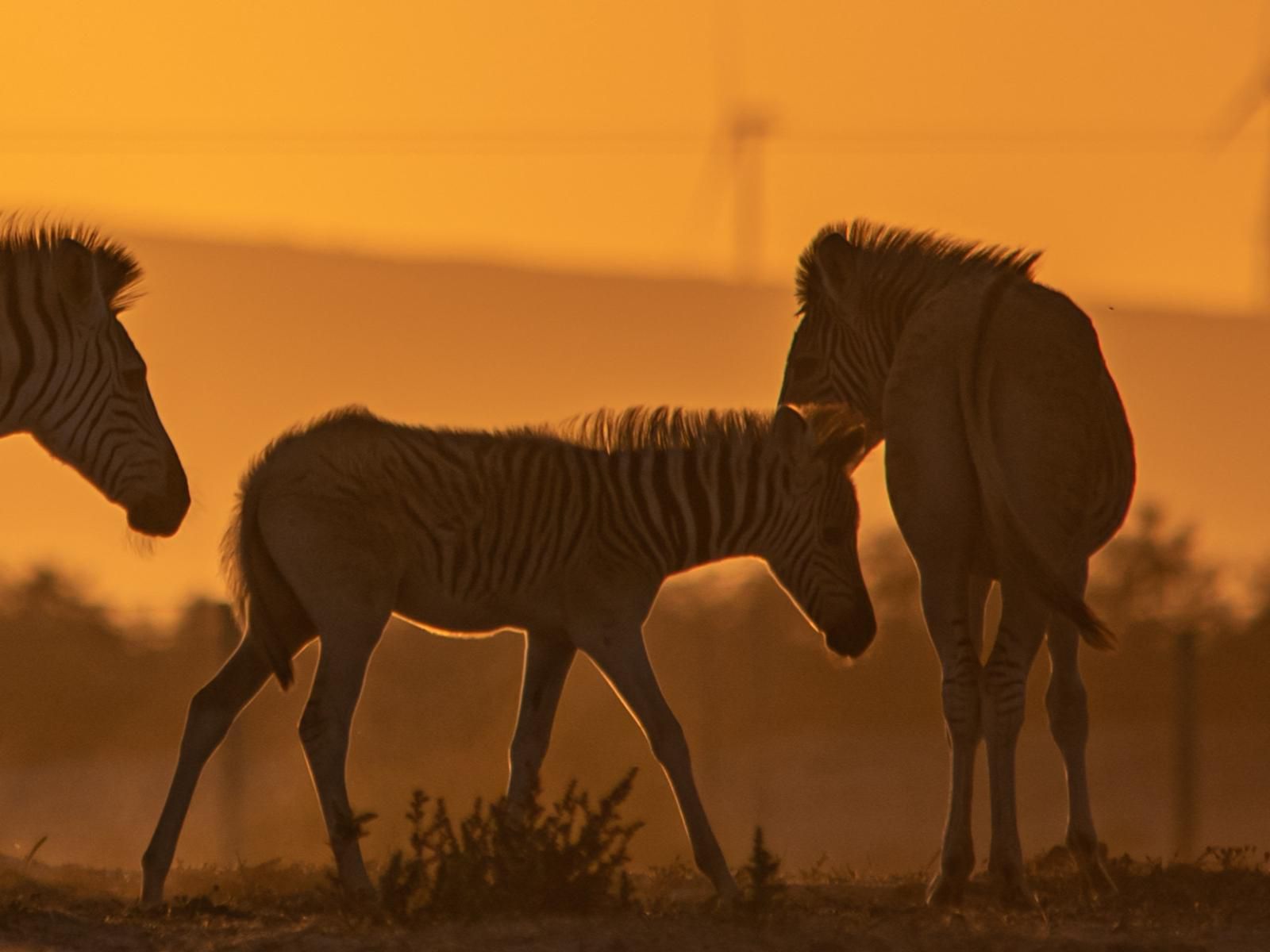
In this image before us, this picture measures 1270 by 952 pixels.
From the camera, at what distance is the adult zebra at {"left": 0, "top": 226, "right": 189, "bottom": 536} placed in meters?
10.2

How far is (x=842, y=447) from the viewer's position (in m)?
10.9

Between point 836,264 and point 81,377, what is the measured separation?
133 inches

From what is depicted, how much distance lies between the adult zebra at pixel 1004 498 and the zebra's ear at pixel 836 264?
758mm

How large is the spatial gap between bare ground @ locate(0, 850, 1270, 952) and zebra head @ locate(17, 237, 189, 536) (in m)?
1.66

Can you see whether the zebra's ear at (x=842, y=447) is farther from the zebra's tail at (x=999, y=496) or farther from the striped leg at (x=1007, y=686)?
the striped leg at (x=1007, y=686)

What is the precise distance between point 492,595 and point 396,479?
624mm

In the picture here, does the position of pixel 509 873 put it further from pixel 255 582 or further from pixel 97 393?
pixel 97 393

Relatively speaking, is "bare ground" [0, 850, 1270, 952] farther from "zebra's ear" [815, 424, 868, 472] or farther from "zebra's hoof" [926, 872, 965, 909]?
"zebra's ear" [815, 424, 868, 472]

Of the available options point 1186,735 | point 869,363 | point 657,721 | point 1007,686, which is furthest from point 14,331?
point 1186,735

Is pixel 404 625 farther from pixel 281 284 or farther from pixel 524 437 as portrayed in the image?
pixel 281 284

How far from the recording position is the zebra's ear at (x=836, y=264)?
1135 centimetres

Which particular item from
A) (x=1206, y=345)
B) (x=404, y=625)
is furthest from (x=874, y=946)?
(x=1206, y=345)

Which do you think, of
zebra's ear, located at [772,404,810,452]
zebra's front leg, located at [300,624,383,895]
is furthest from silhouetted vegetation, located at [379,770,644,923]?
zebra's ear, located at [772,404,810,452]

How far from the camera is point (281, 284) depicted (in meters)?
54.7
